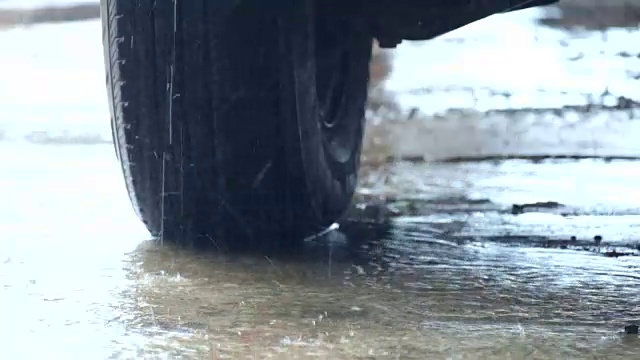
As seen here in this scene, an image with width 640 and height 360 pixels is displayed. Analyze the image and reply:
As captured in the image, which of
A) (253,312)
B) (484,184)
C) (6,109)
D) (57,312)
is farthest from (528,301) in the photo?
(6,109)

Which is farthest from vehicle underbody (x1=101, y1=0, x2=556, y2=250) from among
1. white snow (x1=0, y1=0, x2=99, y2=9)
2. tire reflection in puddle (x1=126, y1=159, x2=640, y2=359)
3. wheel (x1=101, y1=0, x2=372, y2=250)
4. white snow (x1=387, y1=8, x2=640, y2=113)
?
white snow (x1=0, y1=0, x2=99, y2=9)

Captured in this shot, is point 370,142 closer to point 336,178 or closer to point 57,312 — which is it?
point 336,178

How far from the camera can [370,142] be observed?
4.94 meters

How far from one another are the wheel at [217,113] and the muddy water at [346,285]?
12 cm

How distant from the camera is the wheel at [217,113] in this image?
216 centimetres

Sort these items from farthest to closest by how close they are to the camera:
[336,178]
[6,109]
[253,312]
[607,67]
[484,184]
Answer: [607,67], [6,109], [484,184], [336,178], [253,312]

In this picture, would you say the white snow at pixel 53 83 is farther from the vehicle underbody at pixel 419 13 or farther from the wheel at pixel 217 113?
the wheel at pixel 217 113

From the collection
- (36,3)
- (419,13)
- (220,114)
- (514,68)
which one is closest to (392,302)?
(220,114)

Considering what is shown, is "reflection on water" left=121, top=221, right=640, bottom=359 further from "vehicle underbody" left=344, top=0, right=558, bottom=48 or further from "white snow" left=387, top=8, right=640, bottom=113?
"white snow" left=387, top=8, right=640, bottom=113

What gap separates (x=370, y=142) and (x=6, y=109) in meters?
2.64

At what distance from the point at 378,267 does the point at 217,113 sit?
21.2 inches

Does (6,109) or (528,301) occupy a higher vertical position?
(6,109)

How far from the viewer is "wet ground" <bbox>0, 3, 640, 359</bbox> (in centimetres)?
170

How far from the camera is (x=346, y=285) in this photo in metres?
2.11
